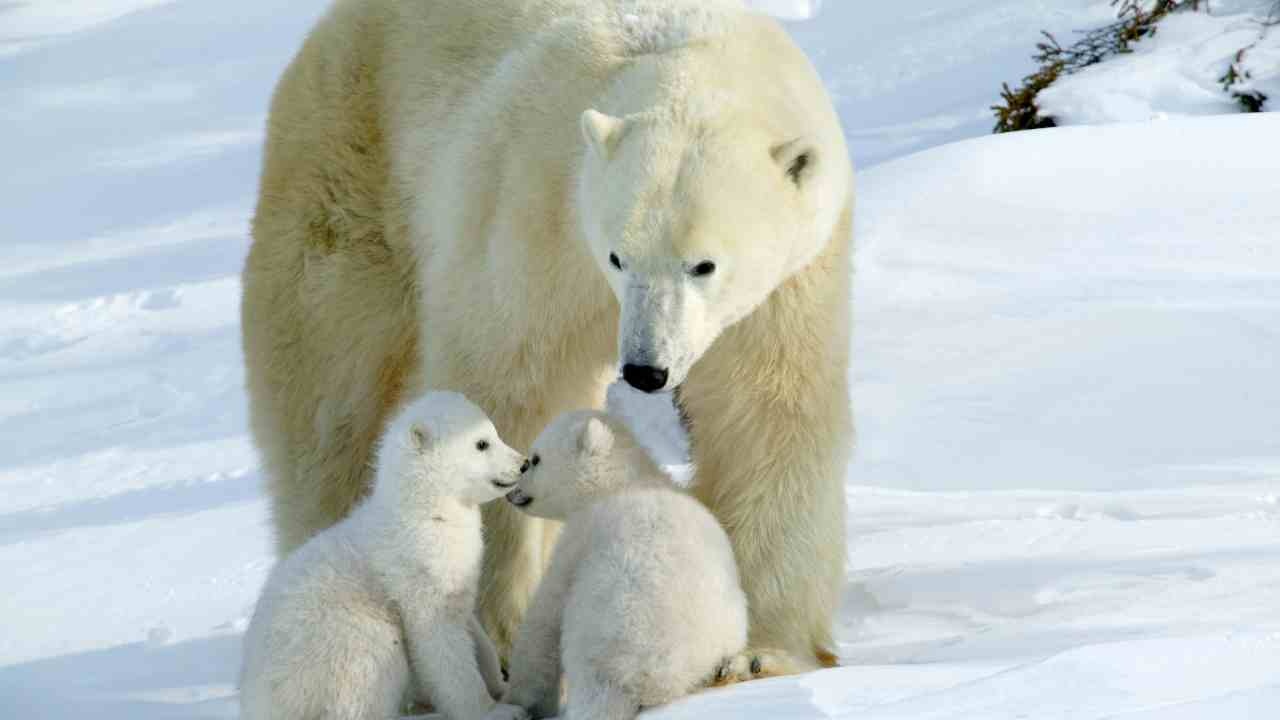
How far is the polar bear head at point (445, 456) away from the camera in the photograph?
3622 mm

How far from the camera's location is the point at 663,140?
348 centimetres

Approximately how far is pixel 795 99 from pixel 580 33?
1.86 feet

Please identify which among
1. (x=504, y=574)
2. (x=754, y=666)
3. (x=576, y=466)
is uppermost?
(x=576, y=466)

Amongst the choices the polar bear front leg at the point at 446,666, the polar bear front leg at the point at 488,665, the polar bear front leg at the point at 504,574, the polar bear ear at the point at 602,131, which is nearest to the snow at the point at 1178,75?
the polar bear front leg at the point at 504,574

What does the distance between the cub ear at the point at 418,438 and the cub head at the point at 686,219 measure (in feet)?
1.57

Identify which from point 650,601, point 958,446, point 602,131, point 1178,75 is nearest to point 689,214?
point 602,131

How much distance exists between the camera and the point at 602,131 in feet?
11.4

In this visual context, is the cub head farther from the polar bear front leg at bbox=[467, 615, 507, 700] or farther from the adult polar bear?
the polar bear front leg at bbox=[467, 615, 507, 700]

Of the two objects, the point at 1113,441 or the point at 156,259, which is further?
the point at 156,259

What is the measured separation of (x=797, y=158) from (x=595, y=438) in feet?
2.59

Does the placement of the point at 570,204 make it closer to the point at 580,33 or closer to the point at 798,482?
the point at 580,33

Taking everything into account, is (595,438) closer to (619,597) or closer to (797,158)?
(619,597)

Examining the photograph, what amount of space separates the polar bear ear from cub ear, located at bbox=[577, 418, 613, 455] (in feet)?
2.09

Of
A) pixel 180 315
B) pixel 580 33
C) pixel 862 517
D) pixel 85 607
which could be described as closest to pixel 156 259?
pixel 180 315
